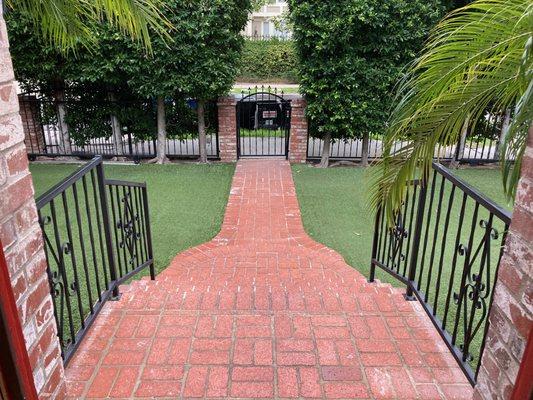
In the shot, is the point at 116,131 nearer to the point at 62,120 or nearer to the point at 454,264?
the point at 62,120

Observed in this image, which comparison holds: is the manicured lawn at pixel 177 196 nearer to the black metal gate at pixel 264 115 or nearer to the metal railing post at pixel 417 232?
the black metal gate at pixel 264 115

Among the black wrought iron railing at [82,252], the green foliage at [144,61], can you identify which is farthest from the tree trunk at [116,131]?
the black wrought iron railing at [82,252]

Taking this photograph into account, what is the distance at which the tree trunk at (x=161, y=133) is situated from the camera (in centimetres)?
791

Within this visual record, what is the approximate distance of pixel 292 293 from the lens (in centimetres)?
306

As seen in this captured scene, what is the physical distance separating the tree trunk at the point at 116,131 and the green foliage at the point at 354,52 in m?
3.64

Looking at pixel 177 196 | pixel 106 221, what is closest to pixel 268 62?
pixel 177 196

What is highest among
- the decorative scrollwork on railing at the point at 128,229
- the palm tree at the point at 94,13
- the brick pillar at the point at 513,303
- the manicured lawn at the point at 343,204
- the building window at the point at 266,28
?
the building window at the point at 266,28

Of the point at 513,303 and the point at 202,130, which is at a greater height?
the point at 513,303

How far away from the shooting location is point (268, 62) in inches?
823

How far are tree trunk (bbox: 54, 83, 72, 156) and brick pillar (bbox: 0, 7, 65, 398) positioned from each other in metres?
7.34

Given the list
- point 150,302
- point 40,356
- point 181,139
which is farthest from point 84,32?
point 181,139

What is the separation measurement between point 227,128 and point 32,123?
12.4ft

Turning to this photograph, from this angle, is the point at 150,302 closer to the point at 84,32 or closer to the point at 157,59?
the point at 84,32

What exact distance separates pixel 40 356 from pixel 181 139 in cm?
741
